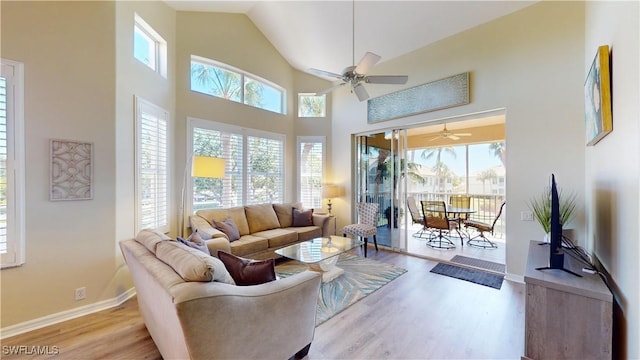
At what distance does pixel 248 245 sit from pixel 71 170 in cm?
218

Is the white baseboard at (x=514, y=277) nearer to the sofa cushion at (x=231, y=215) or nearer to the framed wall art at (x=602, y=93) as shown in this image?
the framed wall art at (x=602, y=93)

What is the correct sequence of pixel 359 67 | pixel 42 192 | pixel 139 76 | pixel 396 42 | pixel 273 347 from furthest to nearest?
pixel 396 42 → pixel 139 76 → pixel 359 67 → pixel 42 192 → pixel 273 347

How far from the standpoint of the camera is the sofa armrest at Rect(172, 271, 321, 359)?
1.28m

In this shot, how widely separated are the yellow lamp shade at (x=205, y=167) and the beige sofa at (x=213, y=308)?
1384 mm

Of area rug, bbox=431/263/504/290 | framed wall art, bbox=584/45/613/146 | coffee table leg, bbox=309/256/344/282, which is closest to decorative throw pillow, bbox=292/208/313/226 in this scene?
coffee table leg, bbox=309/256/344/282

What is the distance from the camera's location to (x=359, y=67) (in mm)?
2945

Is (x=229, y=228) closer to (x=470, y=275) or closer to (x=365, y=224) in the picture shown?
(x=365, y=224)

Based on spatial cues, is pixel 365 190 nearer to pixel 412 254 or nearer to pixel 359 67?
pixel 412 254

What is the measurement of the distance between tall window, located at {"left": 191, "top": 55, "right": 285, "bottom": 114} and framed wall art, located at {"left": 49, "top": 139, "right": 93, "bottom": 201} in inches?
84.7

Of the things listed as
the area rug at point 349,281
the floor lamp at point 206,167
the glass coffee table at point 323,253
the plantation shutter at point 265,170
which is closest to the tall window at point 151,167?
the floor lamp at point 206,167

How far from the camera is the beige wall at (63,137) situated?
89.8 inches

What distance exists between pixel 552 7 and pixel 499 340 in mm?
4089

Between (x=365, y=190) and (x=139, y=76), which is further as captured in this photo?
(x=365, y=190)

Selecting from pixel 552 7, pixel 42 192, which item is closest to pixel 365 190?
pixel 552 7
